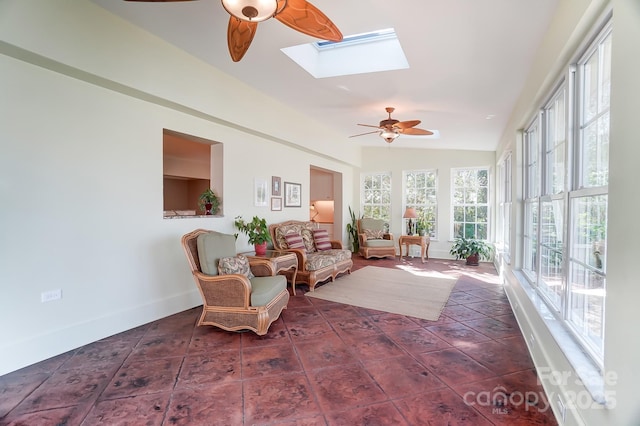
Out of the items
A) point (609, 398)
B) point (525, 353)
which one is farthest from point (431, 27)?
point (525, 353)

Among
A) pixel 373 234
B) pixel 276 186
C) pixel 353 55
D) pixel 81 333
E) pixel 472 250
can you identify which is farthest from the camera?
pixel 373 234

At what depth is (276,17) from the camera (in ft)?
6.48

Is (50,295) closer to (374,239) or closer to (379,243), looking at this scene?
(379,243)

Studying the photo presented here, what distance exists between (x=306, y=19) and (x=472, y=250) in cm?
628

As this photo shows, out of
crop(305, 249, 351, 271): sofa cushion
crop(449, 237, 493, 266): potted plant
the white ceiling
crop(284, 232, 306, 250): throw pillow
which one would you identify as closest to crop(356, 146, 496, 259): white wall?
crop(449, 237, 493, 266): potted plant

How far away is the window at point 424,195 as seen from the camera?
7844 millimetres

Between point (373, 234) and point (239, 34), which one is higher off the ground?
point (239, 34)

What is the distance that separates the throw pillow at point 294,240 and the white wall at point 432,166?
12.4 feet

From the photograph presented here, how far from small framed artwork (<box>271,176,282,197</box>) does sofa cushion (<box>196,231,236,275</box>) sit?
2.00 meters

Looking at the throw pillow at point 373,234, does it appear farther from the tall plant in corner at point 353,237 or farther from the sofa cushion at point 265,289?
the sofa cushion at point 265,289

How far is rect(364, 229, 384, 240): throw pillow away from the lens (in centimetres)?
772

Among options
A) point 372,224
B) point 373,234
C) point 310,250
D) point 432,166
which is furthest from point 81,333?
point 432,166

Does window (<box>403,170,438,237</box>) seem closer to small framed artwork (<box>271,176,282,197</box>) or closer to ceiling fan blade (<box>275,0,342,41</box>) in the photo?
small framed artwork (<box>271,176,282,197</box>)

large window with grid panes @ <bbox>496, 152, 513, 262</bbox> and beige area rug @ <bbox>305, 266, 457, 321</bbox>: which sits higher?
large window with grid panes @ <bbox>496, 152, 513, 262</bbox>
